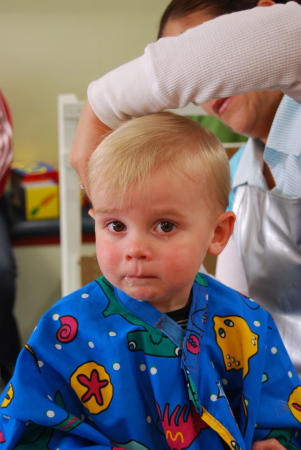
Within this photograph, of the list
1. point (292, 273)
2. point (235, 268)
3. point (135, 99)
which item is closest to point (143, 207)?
point (135, 99)

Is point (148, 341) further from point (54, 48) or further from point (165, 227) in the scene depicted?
point (54, 48)

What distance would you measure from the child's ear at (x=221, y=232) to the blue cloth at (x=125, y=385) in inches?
3.2

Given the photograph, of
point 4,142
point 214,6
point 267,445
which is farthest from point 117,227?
point 4,142

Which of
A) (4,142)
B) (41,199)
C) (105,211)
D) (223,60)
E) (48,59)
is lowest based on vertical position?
(41,199)

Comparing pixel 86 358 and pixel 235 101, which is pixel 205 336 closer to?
pixel 86 358

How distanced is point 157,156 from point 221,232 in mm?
165

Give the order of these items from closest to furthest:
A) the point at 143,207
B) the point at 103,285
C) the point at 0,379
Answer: the point at 143,207
the point at 103,285
the point at 0,379

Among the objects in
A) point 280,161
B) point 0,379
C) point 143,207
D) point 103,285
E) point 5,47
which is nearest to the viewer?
point 143,207

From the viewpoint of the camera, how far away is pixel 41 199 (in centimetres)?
242

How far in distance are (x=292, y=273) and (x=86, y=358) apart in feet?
1.50

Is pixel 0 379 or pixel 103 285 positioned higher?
pixel 103 285

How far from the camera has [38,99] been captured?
8.38 feet

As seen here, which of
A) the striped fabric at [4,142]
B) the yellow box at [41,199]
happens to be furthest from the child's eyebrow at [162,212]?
the yellow box at [41,199]

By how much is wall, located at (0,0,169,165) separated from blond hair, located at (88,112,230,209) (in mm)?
1902
